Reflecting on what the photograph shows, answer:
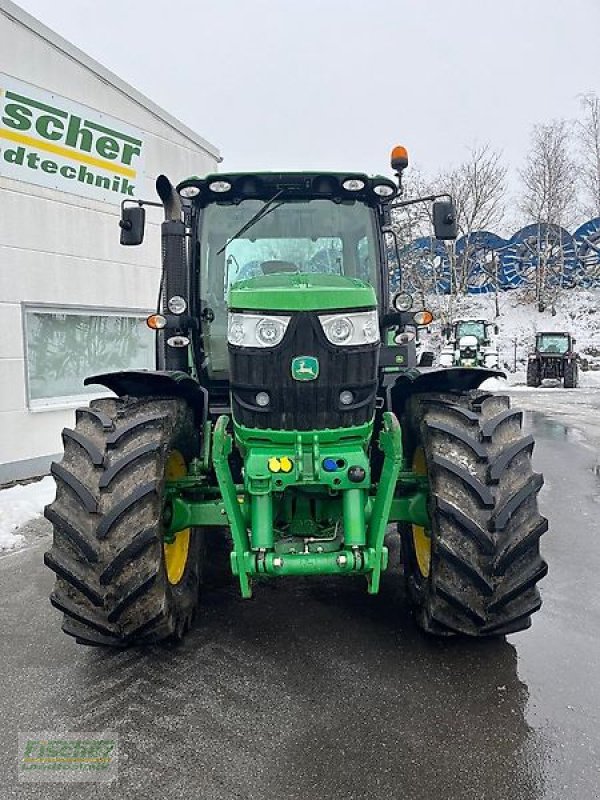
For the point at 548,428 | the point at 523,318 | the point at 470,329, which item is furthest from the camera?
the point at 523,318

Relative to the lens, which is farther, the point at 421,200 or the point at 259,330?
the point at 421,200

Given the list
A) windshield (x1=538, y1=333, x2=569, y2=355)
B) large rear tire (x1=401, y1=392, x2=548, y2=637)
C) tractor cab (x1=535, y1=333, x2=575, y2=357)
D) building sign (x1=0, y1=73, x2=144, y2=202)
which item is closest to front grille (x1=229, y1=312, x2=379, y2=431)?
large rear tire (x1=401, y1=392, x2=548, y2=637)

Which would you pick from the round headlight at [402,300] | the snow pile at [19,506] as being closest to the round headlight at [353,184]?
the round headlight at [402,300]

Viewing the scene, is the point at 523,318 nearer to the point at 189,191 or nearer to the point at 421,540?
the point at 421,540

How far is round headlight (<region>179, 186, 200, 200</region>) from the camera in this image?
12.1 feet

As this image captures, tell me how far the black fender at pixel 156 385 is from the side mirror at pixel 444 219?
5.75 feet

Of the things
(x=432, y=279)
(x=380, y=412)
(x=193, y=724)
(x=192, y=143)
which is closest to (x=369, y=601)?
(x=380, y=412)

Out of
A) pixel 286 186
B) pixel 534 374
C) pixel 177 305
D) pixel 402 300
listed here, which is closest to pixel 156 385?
pixel 177 305

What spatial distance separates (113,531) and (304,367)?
1.08m

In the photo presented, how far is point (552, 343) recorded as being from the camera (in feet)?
74.0

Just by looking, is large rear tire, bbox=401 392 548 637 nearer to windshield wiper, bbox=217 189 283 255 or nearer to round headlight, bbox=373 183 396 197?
round headlight, bbox=373 183 396 197

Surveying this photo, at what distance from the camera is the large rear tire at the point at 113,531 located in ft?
9.12

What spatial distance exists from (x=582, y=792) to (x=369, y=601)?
65.3 inches

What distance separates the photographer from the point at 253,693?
2875 mm
